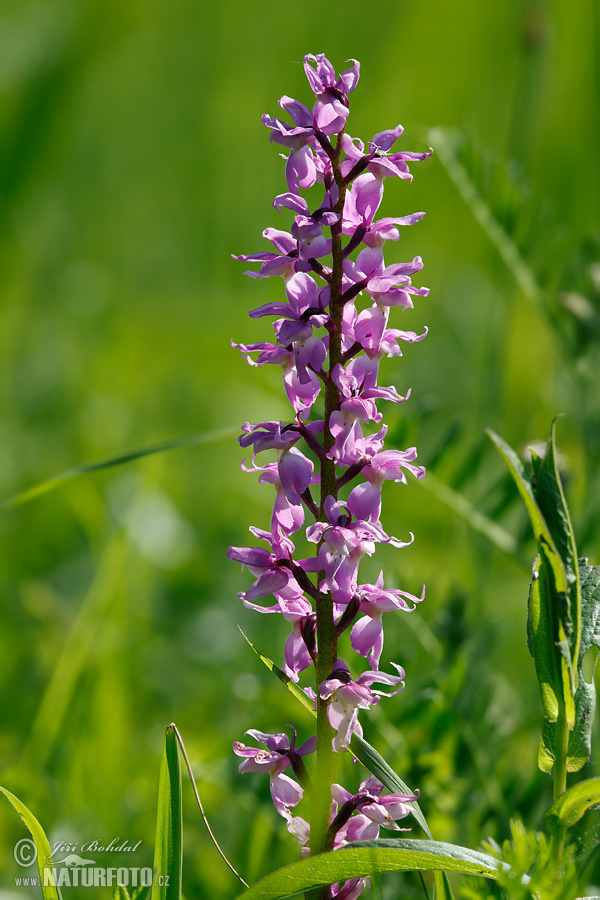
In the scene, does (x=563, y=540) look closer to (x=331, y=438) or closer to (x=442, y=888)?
(x=331, y=438)

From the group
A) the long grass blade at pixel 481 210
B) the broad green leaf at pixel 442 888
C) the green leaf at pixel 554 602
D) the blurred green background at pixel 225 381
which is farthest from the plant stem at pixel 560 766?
the long grass blade at pixel 481 210

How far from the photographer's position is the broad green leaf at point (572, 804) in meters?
0.99

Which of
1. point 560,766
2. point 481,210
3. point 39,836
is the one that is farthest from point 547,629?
point 481,210

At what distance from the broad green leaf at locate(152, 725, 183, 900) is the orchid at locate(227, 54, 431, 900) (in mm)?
98

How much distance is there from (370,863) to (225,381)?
3.99 m

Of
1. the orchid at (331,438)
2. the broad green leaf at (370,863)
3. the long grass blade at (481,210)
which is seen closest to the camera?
the broad green leaf at (370,863)

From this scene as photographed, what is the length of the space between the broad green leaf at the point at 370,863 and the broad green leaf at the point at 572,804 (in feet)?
0.28

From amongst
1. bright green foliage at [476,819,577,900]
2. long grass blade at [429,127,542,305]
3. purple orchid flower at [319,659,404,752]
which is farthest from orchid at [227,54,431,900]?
long grass blade at [429,127,542,305]

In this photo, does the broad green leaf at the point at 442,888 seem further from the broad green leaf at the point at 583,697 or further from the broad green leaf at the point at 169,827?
→ the broad green leaf at the point at 169,827

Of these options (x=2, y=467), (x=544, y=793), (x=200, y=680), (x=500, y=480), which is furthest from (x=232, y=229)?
(x=544, y=793)

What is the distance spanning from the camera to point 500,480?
182 centimetres

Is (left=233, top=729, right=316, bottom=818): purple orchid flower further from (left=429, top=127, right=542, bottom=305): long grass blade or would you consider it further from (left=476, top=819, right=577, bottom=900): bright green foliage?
(left=429, top=127, right=542, bottom=305): long grass blade

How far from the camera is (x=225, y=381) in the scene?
16.0ft

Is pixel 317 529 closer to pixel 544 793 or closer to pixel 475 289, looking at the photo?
pixel 544 793
